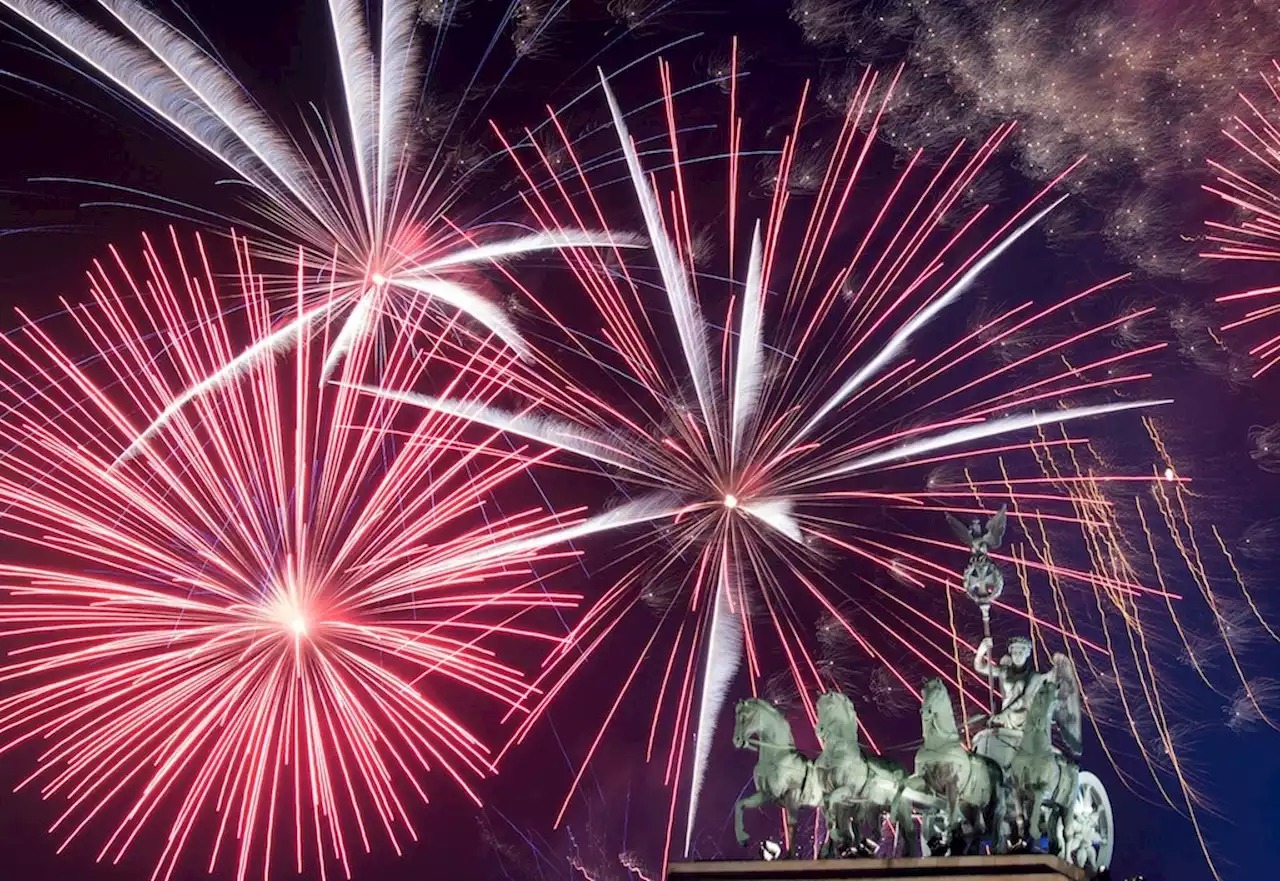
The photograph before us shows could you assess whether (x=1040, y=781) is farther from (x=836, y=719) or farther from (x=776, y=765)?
(x=776, y=765)

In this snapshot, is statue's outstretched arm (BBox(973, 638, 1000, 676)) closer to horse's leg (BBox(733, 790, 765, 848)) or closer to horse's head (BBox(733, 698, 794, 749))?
horse's head (BBox(733, 698, 794, 749))

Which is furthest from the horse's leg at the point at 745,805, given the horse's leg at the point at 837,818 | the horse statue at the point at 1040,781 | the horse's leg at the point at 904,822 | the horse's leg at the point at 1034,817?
the horse's leg at the point at 1034,817

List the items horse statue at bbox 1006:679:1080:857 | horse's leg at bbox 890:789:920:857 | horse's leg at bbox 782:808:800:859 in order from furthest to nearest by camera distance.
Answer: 1. horse's leg at bbox 782:808:800:859
2. horse's leg at bbox 890:789:920:857
3. horse statue at bbox 1006:679:1080:857

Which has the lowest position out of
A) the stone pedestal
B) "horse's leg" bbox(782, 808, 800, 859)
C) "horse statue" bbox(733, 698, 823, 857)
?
the stone pedestal

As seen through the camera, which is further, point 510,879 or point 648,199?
point 510,879

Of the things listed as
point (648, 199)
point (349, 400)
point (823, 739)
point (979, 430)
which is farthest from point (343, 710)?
point (979, 430)

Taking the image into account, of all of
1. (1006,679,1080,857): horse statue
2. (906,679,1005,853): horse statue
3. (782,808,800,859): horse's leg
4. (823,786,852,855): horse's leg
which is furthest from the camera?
(782,808,800,859): horse's leg

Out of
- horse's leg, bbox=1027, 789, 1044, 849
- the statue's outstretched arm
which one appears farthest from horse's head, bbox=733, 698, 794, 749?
horse's leg, bbox=1027, 789, 1044, 849

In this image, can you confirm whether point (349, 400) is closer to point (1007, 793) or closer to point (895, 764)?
point (895, 764)
